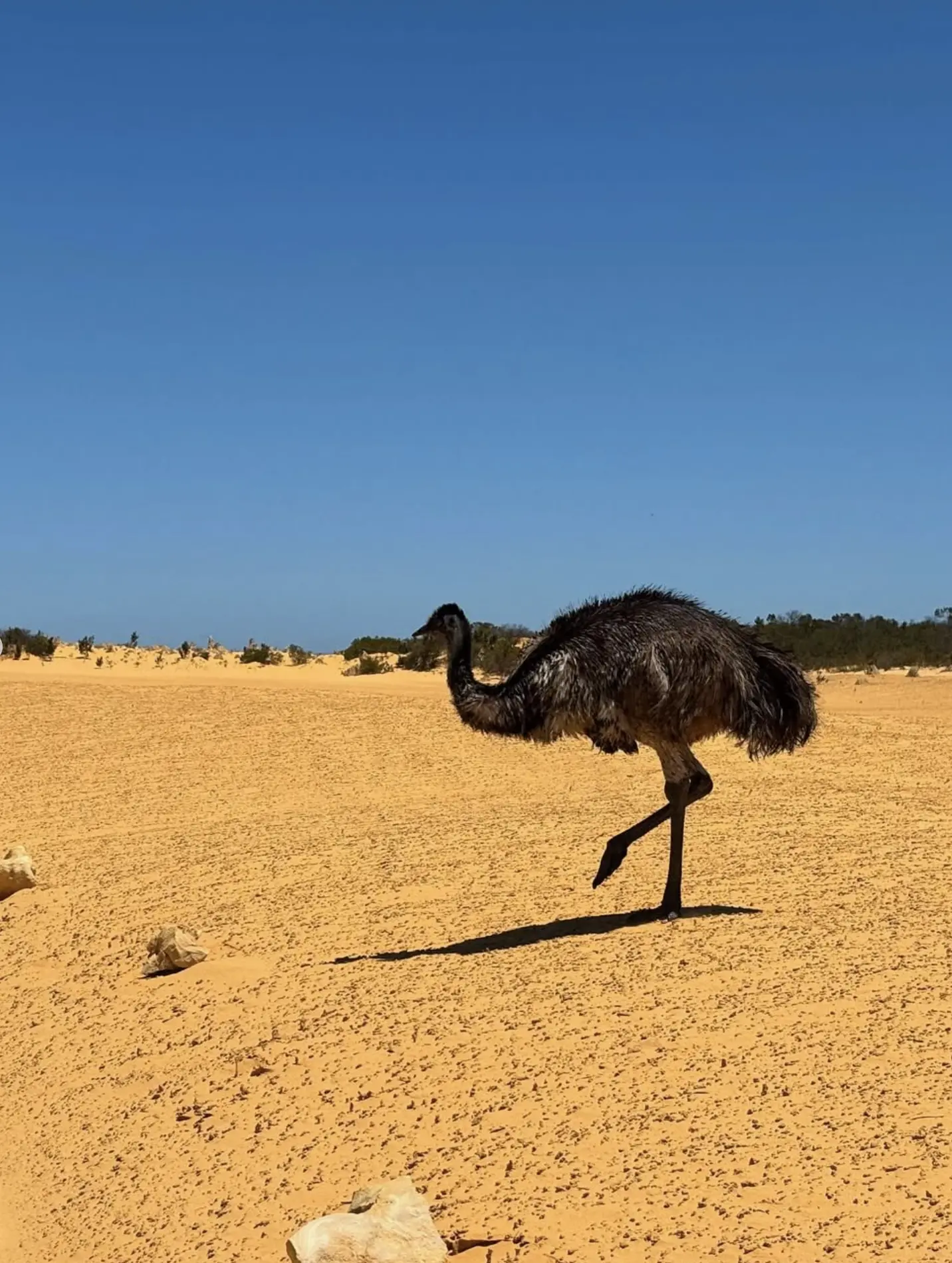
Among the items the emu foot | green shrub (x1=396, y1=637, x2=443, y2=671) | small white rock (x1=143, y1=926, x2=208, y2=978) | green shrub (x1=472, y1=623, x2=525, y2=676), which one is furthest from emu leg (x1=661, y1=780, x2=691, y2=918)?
green shrub (x1=396, y1=637, x2=443, y2=671)

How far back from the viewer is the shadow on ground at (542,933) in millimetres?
9062

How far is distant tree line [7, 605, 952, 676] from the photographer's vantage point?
31672 millimetres

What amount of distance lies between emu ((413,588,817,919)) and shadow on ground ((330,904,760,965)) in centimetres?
19

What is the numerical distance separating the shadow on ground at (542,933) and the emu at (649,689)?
0.19 meters

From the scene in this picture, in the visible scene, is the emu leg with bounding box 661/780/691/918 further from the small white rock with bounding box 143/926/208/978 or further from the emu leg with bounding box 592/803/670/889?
the small white rock with bounding box 143/926/208/978

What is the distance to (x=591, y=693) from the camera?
912cm

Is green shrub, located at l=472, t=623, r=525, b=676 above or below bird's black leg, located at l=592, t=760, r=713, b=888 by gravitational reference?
above

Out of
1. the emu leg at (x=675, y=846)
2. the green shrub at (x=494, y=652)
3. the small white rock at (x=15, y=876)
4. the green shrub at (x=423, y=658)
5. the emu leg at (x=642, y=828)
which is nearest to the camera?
the emu leg at (x=675, y=846)

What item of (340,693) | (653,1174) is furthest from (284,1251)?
(340,693)

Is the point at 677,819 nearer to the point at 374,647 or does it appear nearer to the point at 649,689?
the point at 649,689

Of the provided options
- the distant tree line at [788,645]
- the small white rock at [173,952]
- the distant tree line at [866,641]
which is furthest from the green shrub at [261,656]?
the small white rock at [173,952]

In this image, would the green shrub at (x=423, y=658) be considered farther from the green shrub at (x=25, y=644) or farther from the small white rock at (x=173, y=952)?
the small white rock at (x=173, y=952)

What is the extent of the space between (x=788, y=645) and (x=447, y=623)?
2625 cm

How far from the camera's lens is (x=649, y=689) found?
30.0 ft
